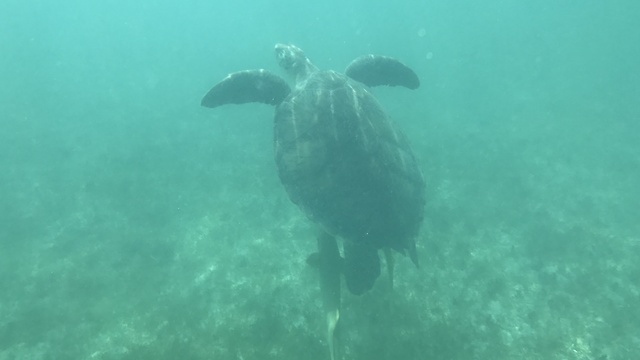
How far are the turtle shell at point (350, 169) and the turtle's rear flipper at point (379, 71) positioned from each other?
165 inches

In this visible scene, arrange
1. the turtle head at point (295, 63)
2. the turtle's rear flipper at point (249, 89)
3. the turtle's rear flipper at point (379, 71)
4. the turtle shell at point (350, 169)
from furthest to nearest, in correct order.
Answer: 1. the turtle's rear flipper at point (379, 71)
2. the turtle head at point (295, 63)
3. the turtle's rear flipper at point (249, 89)
4. the turtle shell at point (350, 169)

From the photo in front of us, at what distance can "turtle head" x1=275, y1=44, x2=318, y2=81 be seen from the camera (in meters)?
11.0

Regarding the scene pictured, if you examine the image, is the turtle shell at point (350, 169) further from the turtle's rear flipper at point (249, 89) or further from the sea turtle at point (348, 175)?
the turtle's rear flipper at point (249, 89)

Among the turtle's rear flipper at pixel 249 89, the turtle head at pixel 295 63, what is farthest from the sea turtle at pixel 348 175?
the turtle head at pixel 295 63

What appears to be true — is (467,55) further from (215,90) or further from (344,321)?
(344,321)

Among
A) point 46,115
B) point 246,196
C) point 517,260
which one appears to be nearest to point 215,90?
point 246,196

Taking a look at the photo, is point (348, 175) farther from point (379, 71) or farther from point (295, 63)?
point (379, 71)

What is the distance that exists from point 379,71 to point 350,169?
6.86 m

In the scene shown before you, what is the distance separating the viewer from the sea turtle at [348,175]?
6.56 meters

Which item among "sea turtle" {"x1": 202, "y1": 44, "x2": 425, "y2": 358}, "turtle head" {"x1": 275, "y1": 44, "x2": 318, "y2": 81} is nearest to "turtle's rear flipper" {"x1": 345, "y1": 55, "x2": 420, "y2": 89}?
"turtle head" {"x1": 275, "y1": 44, "x2": 318, "y2": 81}

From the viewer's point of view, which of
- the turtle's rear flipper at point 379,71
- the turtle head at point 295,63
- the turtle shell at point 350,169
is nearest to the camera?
the turtle shell at point 350,169

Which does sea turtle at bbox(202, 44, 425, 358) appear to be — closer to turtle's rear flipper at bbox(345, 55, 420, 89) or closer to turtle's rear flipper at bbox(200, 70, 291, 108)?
turtle's rear flipper at bbox(200, 70, 291, 108)

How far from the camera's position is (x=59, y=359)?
27.0ft

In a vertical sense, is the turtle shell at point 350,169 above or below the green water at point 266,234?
above
